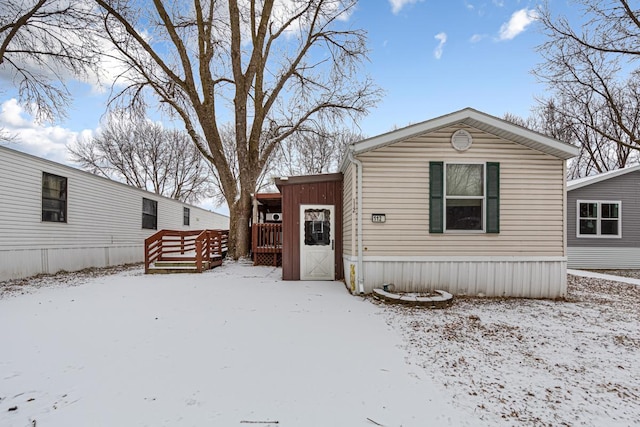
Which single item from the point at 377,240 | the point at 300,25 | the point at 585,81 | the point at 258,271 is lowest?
the point at 258,271

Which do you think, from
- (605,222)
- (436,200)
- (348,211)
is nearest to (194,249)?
(348,211)

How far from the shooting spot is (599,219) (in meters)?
11.1

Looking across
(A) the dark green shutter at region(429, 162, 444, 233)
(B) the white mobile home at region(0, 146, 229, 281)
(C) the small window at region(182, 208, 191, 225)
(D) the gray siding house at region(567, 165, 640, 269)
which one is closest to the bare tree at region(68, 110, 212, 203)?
(C) the small window at region(182, 208, 191, 225)

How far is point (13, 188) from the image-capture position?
7988 mm

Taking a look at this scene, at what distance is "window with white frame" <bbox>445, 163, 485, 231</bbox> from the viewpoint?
20.5ft

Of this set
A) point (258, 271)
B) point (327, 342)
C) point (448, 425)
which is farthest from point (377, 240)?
point (258, 271)

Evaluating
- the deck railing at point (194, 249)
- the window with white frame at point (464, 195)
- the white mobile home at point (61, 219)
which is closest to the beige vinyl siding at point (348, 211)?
the window with white frame at point (464, 195)

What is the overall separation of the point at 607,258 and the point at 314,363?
1314 cm

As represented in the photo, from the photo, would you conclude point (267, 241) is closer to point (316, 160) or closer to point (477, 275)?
point (477, 275)

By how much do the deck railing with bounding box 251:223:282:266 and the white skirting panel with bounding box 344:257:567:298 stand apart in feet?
17.1

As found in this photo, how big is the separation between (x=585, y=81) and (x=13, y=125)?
24077 mm

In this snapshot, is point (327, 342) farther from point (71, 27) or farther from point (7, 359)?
point (71, 27)

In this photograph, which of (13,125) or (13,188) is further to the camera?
(13,125)

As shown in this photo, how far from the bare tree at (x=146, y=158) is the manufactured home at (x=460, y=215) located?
22.6m
